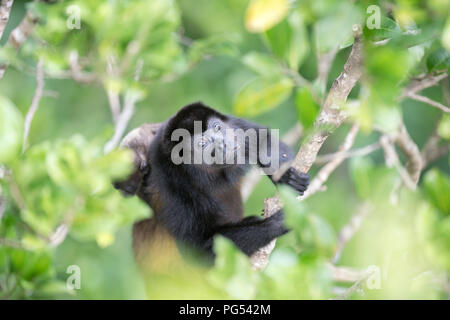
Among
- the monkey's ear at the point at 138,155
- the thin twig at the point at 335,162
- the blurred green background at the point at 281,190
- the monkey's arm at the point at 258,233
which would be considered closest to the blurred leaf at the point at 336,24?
the blurred green background at the point at 281,190

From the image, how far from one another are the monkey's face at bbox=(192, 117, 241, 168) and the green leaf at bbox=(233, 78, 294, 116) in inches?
64.3

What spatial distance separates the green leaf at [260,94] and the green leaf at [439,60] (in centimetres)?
94

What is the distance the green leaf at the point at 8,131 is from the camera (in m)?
1.61

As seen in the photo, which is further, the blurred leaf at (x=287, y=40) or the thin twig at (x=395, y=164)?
the thin twig at (x=395, y=164)

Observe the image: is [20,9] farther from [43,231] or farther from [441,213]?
[441,213]

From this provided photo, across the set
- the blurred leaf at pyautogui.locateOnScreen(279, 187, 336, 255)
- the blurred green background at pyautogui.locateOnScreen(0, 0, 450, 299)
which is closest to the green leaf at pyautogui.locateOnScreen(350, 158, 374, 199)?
the blurred green background at pyautogui.locateOnScreen(0, 0, 450, 299)

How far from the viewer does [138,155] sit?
373 cm

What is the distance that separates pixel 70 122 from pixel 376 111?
5.15 meters

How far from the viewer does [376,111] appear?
1510mm

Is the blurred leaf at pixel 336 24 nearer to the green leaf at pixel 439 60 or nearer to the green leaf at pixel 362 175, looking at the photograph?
the green leaf at pixel 362 175

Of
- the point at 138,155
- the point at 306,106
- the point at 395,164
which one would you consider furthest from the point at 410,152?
the point at 306,106

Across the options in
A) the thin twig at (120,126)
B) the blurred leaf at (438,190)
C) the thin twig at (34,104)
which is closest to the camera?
the blurred leaf at (438,190)
